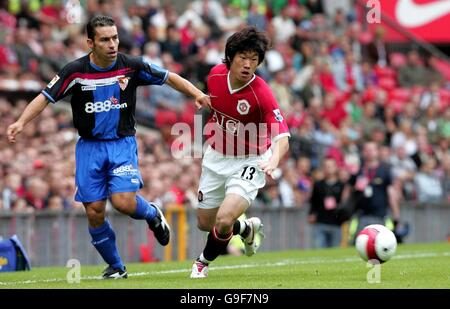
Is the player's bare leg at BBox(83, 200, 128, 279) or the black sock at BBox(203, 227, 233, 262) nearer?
the player's bare leg at BBox(83, 200, 128, 279)

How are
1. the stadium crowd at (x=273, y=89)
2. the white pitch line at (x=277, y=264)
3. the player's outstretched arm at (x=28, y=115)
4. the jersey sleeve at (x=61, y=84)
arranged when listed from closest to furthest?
the player's outstretched arm at (x=28, y=115) < the jersey sleeve at (x=61, y=84) < the white pitch line at (x=277, y=264) < the stadium crowd at (x=273, y=89)

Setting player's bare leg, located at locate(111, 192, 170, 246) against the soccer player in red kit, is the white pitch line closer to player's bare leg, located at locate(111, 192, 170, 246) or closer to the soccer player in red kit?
player's bare leg, located at locate(111, 192, 170, 246)

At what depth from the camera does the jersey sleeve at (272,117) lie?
36.7ft

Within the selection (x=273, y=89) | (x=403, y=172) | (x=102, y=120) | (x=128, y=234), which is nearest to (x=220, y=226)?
(x=102, y=120)

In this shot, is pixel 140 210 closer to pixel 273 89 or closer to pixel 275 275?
pixel 275 275

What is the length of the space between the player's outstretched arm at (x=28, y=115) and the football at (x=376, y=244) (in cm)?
334

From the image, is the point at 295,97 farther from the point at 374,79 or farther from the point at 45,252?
the point at 45,252

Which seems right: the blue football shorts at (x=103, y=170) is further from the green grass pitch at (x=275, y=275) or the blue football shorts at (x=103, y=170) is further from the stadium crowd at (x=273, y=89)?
the stadium crowd at (x=273, y=89)

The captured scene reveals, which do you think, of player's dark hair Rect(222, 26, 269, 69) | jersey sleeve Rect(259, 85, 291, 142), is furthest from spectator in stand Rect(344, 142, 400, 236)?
player's dark hair Rect(222, 26, 269, 69)

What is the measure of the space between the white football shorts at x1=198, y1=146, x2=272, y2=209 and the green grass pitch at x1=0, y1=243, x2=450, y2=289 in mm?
808

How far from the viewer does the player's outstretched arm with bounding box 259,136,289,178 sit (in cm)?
1053

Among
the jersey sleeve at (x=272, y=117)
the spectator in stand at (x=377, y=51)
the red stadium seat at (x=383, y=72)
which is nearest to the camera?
the jersey sleeve at (x=272, y=117)

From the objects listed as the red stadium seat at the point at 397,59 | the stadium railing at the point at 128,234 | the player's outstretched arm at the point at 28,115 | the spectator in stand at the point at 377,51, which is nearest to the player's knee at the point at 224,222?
the player's outstretched arm at the point at 28,115

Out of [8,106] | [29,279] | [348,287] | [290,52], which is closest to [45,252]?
[8,106]
